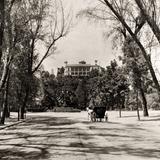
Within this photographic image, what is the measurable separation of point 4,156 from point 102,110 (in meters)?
25.1

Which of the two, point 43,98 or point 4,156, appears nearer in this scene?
point 4,156

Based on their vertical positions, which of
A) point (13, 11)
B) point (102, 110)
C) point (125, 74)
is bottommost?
point (102, 110)

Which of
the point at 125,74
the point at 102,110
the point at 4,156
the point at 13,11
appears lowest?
the point at 4,156

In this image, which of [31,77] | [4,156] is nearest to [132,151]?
[4,156]

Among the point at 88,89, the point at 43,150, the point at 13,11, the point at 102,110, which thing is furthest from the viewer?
the point at 88,89

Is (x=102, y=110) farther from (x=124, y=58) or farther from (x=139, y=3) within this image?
(x=139, y=3)

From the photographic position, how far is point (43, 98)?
346 ft

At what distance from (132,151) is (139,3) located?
11.2m

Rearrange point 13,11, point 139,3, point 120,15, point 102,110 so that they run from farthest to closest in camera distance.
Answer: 1. point 102,110
2. point 13,11
3. point 120,15
4. point 139,3

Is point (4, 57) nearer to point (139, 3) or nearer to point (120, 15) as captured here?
point (120, 15)

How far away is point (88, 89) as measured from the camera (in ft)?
384

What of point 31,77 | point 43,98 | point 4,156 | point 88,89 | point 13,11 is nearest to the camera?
point 4,156

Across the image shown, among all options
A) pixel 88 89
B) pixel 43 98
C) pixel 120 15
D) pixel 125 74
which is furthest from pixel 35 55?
pixel 88 89

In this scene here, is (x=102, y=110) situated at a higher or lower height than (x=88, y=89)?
lower
